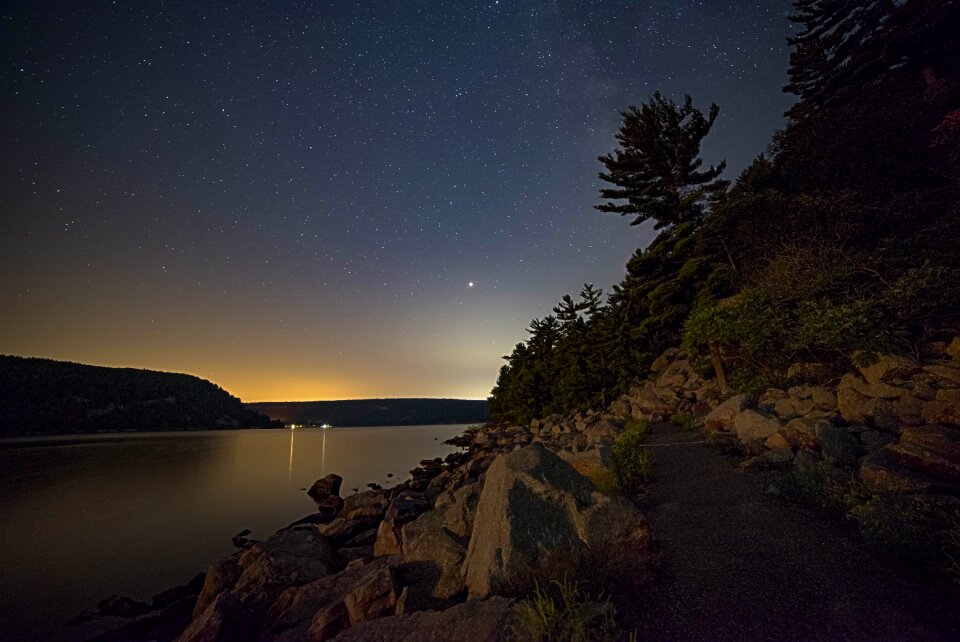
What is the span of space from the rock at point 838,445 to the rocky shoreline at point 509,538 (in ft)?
0.09

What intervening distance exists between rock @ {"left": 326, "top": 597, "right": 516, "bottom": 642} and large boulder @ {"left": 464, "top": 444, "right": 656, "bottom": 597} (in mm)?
515

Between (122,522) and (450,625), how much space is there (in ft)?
81.2

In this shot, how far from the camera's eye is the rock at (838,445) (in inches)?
288

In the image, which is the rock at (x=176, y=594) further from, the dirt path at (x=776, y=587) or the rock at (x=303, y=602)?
A: the dirt path at (x=776, y=587)

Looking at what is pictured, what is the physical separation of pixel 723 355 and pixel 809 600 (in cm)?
1724

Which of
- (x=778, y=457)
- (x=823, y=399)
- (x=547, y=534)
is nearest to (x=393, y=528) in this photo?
(x=547, y=534)

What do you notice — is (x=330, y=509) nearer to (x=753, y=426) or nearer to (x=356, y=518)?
(x=356, y=518)

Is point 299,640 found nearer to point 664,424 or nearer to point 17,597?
point 17,597

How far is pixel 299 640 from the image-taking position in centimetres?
587

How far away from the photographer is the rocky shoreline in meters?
4.58

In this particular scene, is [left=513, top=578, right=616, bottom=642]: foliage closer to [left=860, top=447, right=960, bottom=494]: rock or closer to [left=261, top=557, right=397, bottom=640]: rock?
[left=261, top=557, right=397, bottom=640]: rock

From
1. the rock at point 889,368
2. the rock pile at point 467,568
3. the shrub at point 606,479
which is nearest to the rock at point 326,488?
the rock pile at point 467,568

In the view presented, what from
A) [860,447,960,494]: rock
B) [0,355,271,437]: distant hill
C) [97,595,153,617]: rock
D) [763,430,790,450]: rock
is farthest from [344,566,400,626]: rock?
[0,355,271,437]: distant hill

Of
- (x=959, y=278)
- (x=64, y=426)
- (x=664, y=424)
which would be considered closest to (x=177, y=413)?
(x=64, y=426)
